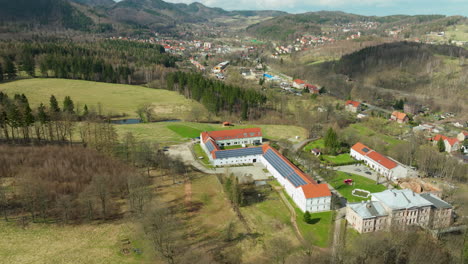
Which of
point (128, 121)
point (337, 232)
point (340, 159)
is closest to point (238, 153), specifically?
point (340, 159)

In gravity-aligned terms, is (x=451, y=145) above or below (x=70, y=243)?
above

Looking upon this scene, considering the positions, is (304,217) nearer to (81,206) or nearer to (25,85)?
(81,206)

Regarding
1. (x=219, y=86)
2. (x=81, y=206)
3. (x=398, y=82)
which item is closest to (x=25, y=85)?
(x=219, y=86)

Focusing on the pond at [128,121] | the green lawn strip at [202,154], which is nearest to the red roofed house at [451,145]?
the green lawn strip at [202,154]

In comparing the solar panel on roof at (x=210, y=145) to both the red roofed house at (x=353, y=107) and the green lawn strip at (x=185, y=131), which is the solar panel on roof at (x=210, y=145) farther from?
the red roofed house at (x=353, y=107)

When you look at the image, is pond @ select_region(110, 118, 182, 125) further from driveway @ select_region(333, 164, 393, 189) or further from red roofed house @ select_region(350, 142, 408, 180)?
red roofed house @ select_region(350, 142, 408, 180)

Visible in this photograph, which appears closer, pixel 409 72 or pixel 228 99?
pixel 228 99

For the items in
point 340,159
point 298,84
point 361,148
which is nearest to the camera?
point 361,148

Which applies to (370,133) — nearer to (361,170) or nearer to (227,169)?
(361,170)
